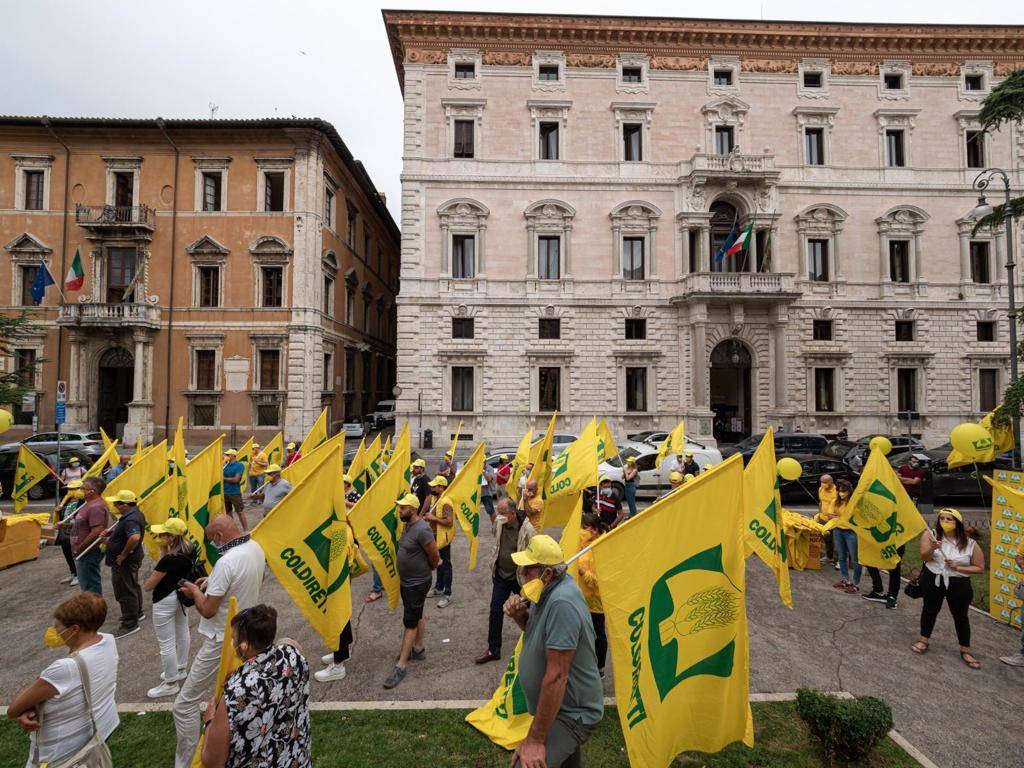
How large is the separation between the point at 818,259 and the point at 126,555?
30.8 meters

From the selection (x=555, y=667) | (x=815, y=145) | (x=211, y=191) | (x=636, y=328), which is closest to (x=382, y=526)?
(x=555, y=667)

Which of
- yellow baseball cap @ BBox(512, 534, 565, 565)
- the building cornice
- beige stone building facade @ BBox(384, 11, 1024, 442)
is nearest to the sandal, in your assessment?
yellow baseball cap @ BBox(512, 534, 565, 565)

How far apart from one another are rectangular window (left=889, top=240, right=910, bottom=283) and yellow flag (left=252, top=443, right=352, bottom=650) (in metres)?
31.8

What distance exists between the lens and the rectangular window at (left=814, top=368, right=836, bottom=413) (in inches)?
1027

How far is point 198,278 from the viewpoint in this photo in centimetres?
2539

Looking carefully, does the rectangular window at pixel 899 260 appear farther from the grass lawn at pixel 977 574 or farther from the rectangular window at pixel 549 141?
the grass lawn at pixel 977 574

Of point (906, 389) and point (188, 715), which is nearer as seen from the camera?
point (188, 715)

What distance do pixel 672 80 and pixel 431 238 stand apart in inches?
606

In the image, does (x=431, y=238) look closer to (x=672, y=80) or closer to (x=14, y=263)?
(x=672, y=80)

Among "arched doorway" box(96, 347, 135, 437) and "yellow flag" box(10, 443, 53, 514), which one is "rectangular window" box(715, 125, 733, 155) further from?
"arched doorway" box(96, 347, 135, 437)

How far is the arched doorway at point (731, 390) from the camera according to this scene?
25.9 m

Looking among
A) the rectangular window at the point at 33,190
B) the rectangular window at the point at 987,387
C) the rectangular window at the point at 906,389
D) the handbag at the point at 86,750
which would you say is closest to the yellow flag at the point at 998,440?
Answer: the handbag at the point at 86,750

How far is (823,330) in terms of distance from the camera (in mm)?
26219

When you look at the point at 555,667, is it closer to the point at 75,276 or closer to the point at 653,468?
the point at 653,468
